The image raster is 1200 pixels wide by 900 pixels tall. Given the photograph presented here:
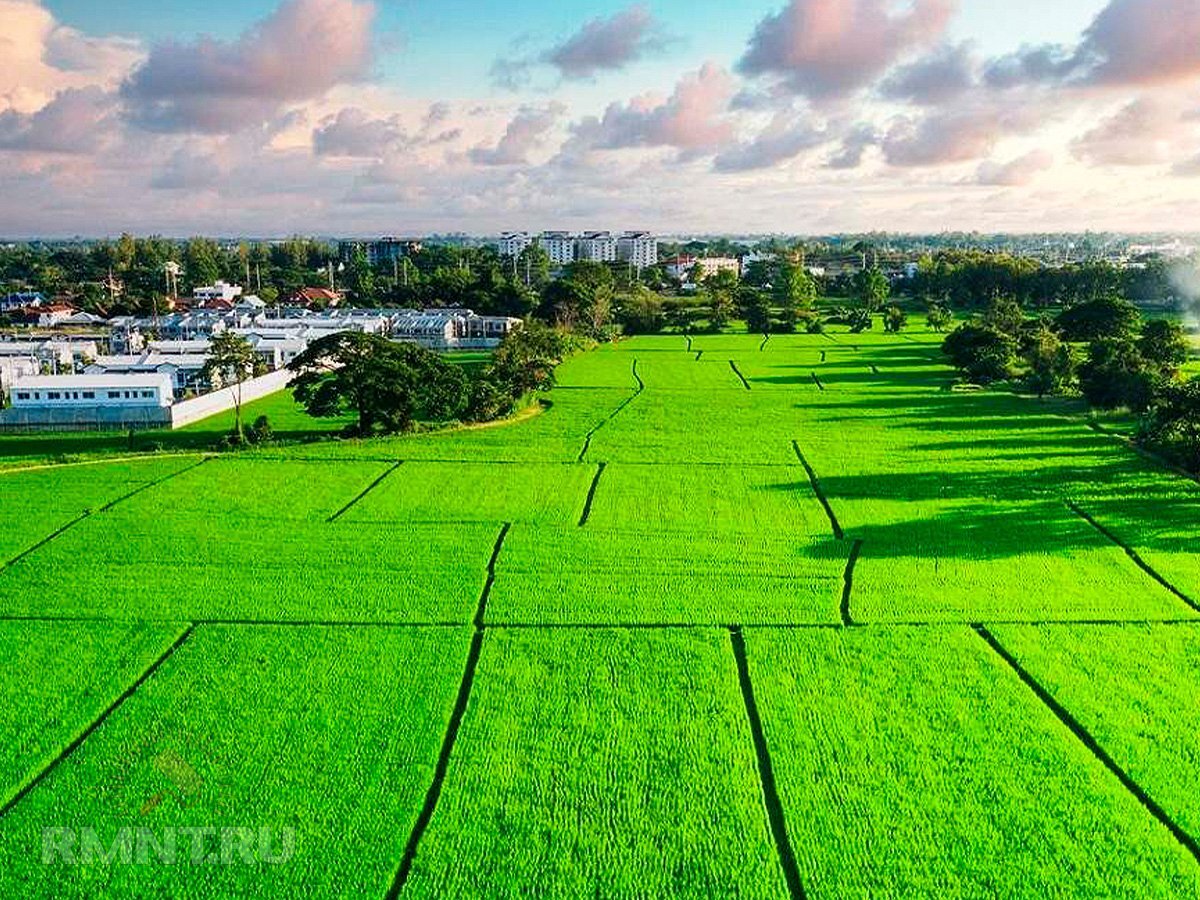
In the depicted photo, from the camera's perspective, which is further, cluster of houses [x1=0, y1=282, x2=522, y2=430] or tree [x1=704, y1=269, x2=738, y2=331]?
tree [x1=704, y1=269, x2=738, y2=331]

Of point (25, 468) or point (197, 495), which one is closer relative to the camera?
point (197, 495)

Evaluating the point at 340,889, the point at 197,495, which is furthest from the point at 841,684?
the point at 197,495

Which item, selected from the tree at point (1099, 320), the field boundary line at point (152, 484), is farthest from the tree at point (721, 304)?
the field boundary line at point (152, 484)

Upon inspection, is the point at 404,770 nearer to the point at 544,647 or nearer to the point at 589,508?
the point at 544,647

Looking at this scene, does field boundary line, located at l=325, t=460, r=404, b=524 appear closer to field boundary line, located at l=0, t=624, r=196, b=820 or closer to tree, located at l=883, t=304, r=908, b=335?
field boundary line, located at l=0, t=624, r=196, b=820

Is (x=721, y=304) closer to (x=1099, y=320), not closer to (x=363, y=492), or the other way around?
(x=1099, y=320)

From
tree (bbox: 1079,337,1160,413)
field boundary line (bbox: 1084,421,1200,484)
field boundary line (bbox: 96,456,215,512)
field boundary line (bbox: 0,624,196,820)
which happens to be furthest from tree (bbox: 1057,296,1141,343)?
field boundary line (bbox: 0,624,196,820)

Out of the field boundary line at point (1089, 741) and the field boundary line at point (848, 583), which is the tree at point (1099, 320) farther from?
the field boundary line at point (1089, 741)
